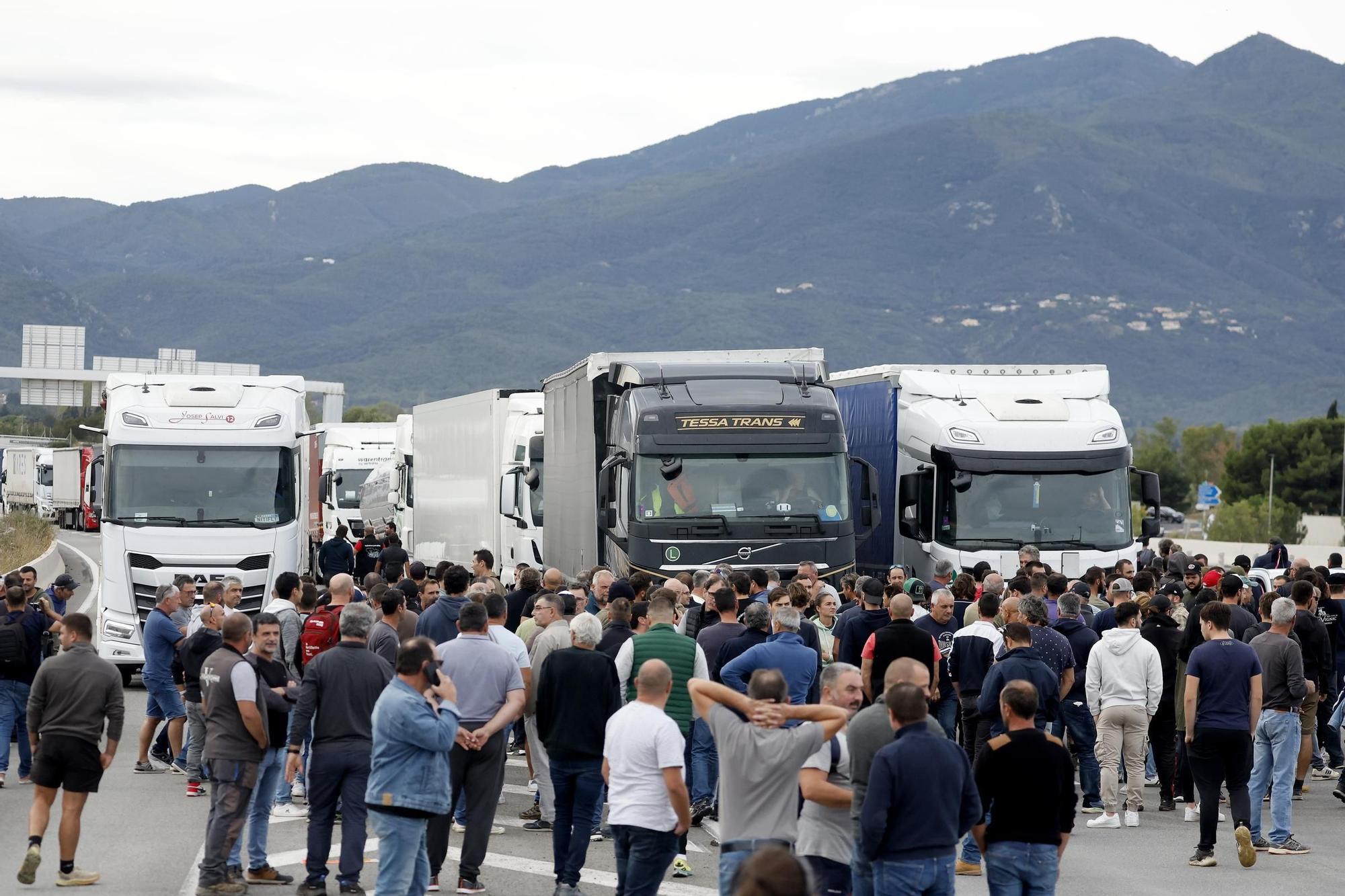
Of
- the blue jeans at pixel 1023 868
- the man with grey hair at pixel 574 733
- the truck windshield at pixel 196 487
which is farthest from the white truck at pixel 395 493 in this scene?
the blue jeans at pixel 1023 868

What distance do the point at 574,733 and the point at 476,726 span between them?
675mm

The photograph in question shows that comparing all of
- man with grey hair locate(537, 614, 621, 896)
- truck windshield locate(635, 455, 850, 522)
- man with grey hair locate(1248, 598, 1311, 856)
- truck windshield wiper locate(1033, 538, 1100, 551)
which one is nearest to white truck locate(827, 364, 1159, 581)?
truck windshield wiper locate(1033, 538, 1100, 551)

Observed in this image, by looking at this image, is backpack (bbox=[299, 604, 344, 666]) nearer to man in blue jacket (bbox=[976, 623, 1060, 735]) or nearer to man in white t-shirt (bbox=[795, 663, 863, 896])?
man in blue jacket (bbox=[976, 623, 1060, 735])

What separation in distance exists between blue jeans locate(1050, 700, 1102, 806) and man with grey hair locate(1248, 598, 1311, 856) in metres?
1.42

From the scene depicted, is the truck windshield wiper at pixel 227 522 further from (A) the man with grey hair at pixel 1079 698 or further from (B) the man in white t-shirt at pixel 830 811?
(B) the man in white t-shirt at pixel 830 811

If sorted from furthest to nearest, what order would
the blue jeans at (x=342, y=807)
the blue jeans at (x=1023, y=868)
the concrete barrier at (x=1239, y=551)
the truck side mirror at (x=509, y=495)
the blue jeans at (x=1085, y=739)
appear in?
the concrete barrier at (x=1239, y=551) → the truck side mirror at (x=509, y=495) → the blue jeans at (x=1085, y=739) → the blue jeans at (x=342, y=807) → the blue jeans at (x=1023, y=868)

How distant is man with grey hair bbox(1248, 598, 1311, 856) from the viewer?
1290 cm

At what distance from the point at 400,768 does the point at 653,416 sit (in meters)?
10.6

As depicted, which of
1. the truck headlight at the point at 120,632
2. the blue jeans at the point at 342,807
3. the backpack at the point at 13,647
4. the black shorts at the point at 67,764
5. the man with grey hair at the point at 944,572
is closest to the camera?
the blue jeans at the point at 342,807

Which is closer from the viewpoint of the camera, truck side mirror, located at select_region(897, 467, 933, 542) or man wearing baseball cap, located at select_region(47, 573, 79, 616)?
man wearing baseball cap, located at select_region(47, 573, 79, 616)

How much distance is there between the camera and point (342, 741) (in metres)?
10.6

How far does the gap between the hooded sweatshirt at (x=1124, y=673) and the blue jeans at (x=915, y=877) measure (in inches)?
231

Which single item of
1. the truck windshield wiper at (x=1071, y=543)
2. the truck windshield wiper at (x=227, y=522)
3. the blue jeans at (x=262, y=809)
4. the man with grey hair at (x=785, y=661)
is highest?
the truck windshield wiper at (x=227, y=522)

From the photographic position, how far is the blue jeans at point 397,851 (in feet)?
31.2
